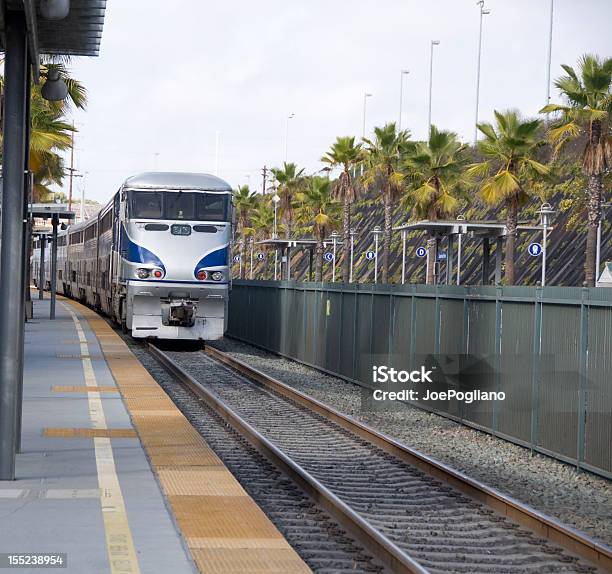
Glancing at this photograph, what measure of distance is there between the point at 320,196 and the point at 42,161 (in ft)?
139

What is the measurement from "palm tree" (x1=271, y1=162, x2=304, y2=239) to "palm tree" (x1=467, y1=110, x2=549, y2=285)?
41.3 metres

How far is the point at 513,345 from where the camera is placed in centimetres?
A: 1488

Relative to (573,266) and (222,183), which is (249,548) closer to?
(222,183)

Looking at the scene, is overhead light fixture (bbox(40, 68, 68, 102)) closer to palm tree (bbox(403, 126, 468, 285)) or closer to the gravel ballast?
the gravel ballast

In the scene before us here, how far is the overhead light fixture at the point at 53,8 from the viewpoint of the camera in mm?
9539

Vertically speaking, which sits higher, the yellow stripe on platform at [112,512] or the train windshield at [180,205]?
the train windshield at [180,205]

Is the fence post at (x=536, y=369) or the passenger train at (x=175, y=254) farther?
the passenger train at (x=175, y=254)


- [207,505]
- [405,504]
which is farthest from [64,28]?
[405,504]

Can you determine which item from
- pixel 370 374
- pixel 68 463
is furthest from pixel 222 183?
pixel 68 463

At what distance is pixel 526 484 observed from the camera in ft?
38.0

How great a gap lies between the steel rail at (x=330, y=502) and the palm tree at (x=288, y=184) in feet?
228

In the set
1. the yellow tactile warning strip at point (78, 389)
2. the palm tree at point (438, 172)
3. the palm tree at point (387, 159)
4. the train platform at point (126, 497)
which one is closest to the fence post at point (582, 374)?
the train platform at point (126, 497)

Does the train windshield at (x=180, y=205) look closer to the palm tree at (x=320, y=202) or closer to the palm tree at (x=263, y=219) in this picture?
the palm tree at (x=320, y=202)

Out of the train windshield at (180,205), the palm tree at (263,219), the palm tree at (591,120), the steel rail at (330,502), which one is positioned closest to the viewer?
the steel rail at (330,502)
